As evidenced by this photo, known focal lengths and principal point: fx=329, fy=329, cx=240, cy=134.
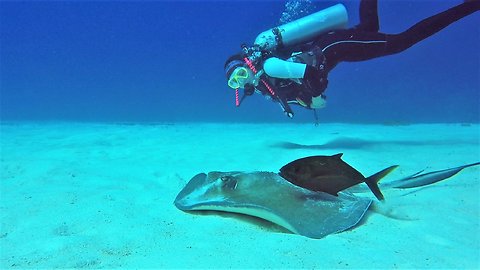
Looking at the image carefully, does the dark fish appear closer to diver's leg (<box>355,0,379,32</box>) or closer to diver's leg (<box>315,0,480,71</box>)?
diver's leg (<box>315,0,480,71</box>)

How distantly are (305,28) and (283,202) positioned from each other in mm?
5299

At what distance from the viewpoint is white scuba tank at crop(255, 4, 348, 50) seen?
6.61 meters

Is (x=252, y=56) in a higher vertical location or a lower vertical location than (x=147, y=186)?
higher

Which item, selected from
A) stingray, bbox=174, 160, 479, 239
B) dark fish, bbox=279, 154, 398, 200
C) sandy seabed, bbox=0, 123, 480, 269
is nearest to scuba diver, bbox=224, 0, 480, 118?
sandy seabed, bbox=0, 123, 480, 269

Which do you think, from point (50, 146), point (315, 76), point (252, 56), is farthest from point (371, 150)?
point (50, 146)

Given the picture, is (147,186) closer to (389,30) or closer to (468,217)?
(468,217)

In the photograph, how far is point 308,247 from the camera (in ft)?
7.63

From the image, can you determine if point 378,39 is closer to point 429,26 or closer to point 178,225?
point 429,26

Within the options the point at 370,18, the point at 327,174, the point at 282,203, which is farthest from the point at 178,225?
the point at 370,18

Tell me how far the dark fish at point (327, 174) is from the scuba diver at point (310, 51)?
10.6ft

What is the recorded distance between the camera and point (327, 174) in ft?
8.15

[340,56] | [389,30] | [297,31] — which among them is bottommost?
[340,56]

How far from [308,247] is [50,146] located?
588cm

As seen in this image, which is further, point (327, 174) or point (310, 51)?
point (310, 51)
